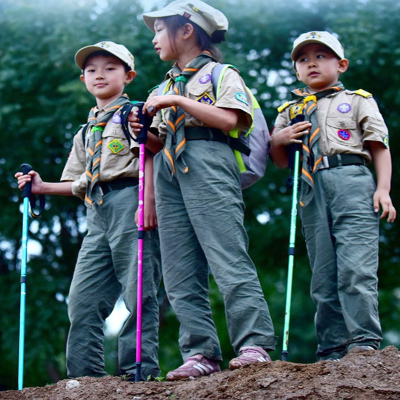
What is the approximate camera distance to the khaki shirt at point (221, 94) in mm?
4855

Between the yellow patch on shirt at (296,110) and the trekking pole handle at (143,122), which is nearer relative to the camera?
the trekking pole handle at (143,122)

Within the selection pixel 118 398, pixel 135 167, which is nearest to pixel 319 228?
pixel 135 167

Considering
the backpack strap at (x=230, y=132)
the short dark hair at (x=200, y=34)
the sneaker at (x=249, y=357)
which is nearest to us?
the sneaker at (x=249, y=357)

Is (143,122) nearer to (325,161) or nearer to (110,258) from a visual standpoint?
(110,258)

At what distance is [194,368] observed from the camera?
15.3ft

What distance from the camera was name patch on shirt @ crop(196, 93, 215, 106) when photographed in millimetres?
4945

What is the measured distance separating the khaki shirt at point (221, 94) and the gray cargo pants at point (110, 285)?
654 mm

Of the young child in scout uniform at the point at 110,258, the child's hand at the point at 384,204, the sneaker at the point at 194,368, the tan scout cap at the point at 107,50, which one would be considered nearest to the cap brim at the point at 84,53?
the tan scout cap at the point at 107,50

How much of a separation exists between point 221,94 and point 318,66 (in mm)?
919

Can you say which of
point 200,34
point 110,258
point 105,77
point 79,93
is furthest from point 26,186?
point 79,93

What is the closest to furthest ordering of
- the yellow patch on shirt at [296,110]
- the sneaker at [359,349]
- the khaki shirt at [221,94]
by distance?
the sneaker at [359,349]
the khaki shirt at [221,94]
the yellow patch on shirt at [296,110]

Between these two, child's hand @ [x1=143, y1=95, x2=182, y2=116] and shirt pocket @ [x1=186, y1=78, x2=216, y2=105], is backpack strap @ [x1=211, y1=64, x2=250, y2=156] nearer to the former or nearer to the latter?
shirt pocket @ [x1=186, y1=78, x2=216, y2=105]

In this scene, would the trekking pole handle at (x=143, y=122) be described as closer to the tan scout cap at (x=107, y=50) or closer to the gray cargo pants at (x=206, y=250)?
the gray cargo pants at (x=206, y=250)

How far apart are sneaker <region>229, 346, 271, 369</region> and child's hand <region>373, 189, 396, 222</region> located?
120 cm
